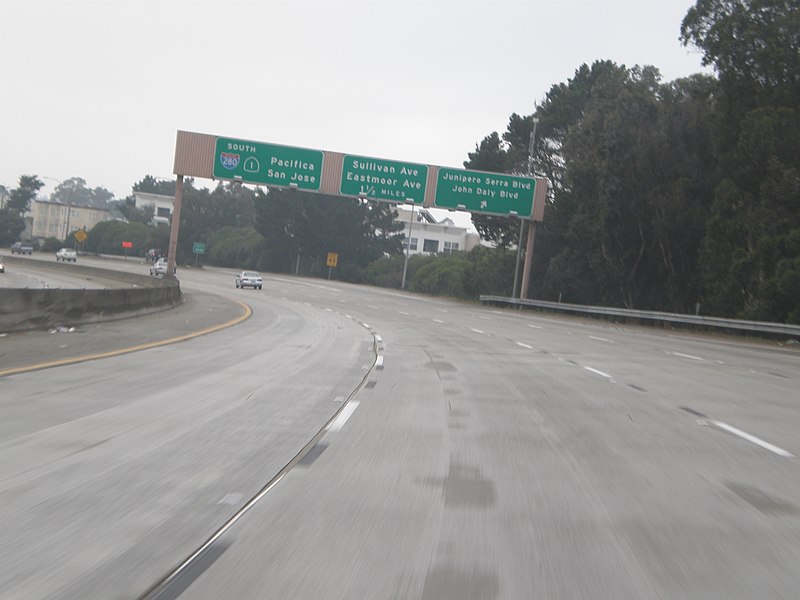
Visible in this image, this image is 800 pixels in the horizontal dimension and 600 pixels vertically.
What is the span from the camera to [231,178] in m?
49.0

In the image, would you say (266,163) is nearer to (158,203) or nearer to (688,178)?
(688,178)

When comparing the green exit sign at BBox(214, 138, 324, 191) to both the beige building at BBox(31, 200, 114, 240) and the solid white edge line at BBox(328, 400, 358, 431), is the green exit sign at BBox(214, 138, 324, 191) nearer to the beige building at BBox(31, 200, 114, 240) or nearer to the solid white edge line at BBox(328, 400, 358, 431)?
the solid white edge line at BBox(328, 400, 358, 431)

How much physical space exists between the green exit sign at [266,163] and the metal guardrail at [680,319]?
1374 cm

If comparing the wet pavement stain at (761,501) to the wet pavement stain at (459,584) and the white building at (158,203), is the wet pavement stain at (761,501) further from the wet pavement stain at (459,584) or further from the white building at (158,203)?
the white building at (158,203)

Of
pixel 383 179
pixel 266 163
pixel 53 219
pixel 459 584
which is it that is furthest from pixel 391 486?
pixel 53 219

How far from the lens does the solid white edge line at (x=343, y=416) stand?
31.1 feet

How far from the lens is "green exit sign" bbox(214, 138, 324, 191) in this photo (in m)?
49.1

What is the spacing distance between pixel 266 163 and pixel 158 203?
151 metres

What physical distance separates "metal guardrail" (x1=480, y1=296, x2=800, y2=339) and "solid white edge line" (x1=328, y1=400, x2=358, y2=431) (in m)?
25.4

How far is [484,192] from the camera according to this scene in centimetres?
5144

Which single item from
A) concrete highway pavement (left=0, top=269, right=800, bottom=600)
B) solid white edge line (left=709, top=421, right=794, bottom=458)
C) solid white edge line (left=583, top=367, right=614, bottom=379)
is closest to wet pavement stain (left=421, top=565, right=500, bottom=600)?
concrete highway pavement (left=0, top=269, right=800, bottom=600)

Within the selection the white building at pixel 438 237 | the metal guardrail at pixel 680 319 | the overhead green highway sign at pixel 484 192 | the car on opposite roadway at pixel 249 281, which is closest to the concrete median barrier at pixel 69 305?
the metal guardrail at pixel 680 319

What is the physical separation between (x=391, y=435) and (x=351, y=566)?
431cm

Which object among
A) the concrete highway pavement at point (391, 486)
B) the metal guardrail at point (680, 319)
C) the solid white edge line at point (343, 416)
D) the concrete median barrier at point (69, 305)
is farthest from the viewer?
the metal guardrail at point (680, 319)
